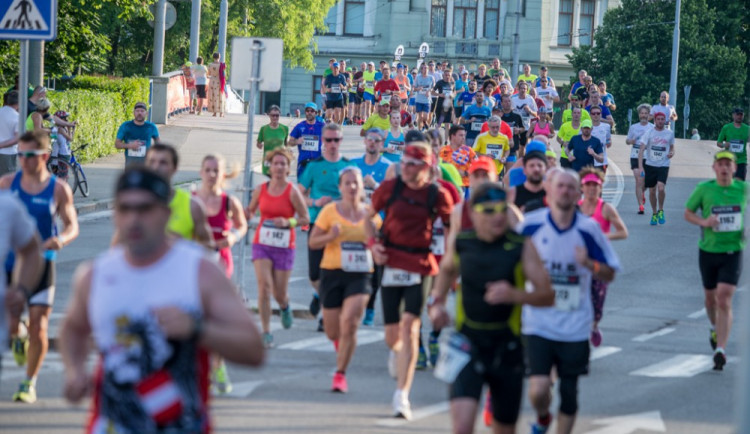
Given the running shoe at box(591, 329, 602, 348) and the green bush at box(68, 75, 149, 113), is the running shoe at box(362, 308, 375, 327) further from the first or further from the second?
the green bush at box(68, 75, 149, 113)

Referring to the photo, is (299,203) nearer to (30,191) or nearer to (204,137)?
(30,191)

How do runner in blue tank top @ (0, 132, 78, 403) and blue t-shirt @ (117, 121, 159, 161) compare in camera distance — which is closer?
runner in blue tank top @ (0, 132, 78, 403)

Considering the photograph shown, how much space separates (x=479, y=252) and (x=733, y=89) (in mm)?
64242

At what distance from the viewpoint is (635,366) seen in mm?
12383

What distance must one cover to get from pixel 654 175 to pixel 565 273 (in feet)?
50.8

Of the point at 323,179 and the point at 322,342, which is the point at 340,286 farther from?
the point at 323,179

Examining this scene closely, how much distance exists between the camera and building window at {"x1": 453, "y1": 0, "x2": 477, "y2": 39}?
8156 centimetres

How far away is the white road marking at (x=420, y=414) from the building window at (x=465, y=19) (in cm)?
7235

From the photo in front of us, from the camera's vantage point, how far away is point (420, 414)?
9.89 m

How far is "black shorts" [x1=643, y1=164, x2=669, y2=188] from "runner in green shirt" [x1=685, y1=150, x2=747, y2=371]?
10.9m

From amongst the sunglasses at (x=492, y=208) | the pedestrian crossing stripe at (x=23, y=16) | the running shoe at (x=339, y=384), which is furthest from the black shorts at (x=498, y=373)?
the pedestrian crossing stripe at (x=23, y=16)

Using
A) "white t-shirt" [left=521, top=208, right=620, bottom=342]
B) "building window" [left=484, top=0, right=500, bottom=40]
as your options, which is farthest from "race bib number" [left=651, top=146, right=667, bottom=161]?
"building window" [left=484, top=0, right=500, bottom=40]

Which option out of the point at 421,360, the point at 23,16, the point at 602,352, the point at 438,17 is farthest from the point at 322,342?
the point at 438,17

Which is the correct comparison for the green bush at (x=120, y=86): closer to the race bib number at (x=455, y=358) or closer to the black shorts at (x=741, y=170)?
the black shorts at (x=741, y=170)
